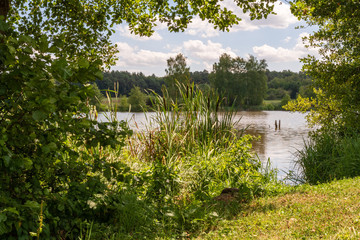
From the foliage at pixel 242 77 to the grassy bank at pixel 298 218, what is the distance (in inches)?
2244

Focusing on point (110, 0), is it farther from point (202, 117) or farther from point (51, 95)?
point (51, 95)

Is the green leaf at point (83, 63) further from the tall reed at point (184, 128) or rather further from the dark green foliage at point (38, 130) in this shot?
the tall reed at point (184, 128)

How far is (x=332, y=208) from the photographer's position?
11.9 ft

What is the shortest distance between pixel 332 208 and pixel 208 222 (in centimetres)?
144

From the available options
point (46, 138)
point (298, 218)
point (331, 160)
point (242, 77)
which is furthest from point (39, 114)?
point (242, 77)

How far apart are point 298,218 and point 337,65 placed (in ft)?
23.2

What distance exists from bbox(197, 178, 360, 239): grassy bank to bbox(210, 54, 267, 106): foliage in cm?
5699

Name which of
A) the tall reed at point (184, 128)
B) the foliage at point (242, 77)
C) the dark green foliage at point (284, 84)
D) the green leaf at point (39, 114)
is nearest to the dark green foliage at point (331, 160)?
the tall reed at point (184, 128)

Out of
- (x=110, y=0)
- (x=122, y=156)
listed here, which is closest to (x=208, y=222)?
(x=122, y=156)

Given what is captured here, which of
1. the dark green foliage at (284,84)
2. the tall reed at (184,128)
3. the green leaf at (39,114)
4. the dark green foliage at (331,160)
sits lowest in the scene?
the dark green foliage at (331,160)

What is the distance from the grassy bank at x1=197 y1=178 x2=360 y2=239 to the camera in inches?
118

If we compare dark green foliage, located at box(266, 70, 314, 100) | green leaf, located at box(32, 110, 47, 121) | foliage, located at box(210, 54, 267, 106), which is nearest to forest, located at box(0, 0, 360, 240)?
green leaf, located at box(32, 110, 47, 121)

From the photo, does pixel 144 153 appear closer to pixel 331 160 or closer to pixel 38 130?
pixel 38 130

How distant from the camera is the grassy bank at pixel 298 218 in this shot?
9.84 feet
